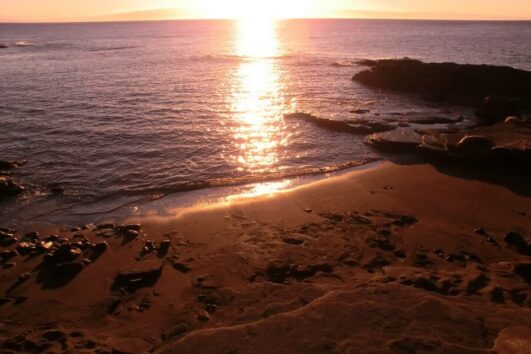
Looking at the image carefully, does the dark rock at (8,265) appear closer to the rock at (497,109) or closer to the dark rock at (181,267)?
the dark rock at (181,267)

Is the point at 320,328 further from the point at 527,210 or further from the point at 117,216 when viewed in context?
the point at 527,210

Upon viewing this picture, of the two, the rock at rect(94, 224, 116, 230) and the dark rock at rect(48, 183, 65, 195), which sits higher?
the dark rock at rect(48, 183, 65, 195)

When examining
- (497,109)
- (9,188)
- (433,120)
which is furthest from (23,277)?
(497,109)

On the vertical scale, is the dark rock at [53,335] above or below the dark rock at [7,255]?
below

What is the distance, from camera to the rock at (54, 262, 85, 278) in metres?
10.1

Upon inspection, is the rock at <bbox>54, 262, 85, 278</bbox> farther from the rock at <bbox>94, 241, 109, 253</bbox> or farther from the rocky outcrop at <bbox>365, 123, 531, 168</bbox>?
the rocky outcrop at <bbox>365, 123, 531, 168</bbox>

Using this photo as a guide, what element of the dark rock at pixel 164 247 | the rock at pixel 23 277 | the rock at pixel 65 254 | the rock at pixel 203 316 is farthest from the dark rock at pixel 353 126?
the rock at pixel 23 277

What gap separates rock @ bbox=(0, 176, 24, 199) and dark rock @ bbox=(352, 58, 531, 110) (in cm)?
3185

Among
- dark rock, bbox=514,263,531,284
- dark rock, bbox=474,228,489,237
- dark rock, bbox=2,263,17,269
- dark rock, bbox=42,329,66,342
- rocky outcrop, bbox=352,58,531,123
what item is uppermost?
rocky outcrop, bbox=352,58,531,123

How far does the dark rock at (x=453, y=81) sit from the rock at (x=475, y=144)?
15451 mm

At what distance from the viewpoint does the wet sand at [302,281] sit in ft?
21.8

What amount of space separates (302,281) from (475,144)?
12673 millimetres

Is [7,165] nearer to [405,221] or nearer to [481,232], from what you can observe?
[405,221]

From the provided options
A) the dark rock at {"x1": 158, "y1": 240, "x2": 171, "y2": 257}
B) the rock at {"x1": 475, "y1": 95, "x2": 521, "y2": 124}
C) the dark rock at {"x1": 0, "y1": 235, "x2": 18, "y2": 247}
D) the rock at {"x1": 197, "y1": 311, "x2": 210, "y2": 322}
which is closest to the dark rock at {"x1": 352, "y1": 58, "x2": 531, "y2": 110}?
the rock at {"x1": 475, "y1": 95, "x2": 521, "y2": 124}
